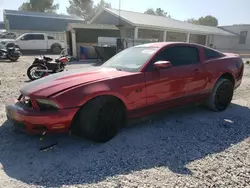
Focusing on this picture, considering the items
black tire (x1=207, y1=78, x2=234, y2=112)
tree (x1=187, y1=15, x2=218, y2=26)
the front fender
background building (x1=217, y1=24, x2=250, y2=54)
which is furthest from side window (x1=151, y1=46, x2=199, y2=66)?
tree (x1=187, y1=15, x2=218, y2=26)

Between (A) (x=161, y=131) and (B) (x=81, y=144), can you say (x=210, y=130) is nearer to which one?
(A) (x=161, y=131)

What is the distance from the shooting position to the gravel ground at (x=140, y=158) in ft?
7.89

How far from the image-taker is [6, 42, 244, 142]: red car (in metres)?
2.84

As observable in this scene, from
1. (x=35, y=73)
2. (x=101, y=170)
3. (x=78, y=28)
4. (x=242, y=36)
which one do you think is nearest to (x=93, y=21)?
(x=78, y=28)

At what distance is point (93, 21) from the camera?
84.2 feet

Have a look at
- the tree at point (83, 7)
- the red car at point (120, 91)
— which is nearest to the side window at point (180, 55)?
the red car at point (120, 91)

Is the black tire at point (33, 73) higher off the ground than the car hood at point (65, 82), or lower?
lower

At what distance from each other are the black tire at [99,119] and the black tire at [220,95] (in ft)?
7.62

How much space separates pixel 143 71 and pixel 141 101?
498 mm

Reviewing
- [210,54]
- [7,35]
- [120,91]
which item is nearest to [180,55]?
[210,54]

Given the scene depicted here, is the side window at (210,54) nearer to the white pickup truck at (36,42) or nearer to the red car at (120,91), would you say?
the red car at (120,91)

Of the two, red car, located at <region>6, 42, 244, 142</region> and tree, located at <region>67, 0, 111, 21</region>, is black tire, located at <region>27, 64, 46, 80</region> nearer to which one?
red car, located at <region>6, 42, 244, 142</region>

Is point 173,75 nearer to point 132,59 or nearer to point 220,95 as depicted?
point 132,59

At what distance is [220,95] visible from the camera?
15.1 ft
